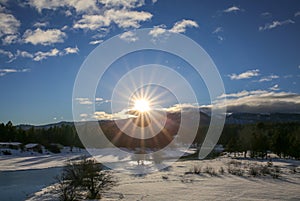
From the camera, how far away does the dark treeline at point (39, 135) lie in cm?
9338

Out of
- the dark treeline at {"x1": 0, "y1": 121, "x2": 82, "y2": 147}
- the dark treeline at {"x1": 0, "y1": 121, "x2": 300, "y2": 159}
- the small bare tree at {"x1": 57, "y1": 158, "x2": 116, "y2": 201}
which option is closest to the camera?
the small bare tree at {"x1": 57, "y1": 158, "x2": 116, "y2": 201}

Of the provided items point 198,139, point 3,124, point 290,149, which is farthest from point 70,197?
point 198,139

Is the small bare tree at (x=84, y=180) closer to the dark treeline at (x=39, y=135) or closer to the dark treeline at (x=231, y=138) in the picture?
the dark treeline at (x=231, y=138)

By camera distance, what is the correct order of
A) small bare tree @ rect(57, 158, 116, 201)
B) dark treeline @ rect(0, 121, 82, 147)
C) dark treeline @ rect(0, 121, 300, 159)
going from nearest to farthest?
1. small bare tree @ rect(57, 158, 116, 201)
2. dark treeline @ rect(0, 121, 300, 159)
3. dark treeline @ rect(0, 121, 82, 147)

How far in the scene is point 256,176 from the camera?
31.2m

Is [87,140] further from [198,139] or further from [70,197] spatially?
[70,197]

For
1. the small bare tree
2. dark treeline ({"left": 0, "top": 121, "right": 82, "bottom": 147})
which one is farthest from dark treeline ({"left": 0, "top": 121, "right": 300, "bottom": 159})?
the small bare tree

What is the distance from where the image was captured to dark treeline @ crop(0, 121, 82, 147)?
9338 cm

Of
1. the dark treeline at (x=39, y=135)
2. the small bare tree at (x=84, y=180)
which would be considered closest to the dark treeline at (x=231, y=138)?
the dark treeline at (x=39, y=135)

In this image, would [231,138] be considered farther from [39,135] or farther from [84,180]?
[84,180]

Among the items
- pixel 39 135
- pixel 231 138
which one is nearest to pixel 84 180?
pixel 231 138

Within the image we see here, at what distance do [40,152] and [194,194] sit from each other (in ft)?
235

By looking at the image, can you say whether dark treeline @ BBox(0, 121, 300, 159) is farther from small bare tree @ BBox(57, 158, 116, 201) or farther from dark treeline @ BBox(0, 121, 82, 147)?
small bare tree @ BBox(57, 158, 116, 201)

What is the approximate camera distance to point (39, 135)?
10019 cm
